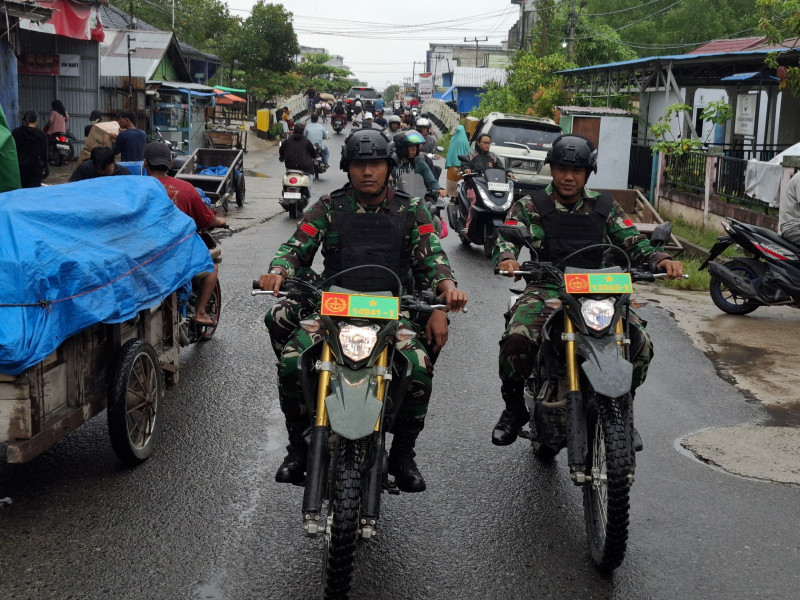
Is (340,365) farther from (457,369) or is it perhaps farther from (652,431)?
(457,369)

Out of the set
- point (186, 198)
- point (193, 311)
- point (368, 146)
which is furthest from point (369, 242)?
point (193, 311)

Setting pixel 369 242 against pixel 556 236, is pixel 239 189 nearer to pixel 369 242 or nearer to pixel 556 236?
pixel 556 236

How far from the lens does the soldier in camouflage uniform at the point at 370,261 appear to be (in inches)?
170

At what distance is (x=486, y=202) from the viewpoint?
531 inches

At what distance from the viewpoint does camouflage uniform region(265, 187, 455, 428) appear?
4.24 m

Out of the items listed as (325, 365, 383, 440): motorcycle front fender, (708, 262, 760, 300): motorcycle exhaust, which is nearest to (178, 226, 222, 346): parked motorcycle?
(325, 365, 383, 440): motorcycle front fender

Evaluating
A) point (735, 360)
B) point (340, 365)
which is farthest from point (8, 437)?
point (735, 360)

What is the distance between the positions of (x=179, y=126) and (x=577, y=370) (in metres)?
28.5

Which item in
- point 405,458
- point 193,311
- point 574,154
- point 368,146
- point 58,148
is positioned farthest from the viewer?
point 58,148

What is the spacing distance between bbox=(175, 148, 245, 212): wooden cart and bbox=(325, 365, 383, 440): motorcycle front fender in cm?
1325

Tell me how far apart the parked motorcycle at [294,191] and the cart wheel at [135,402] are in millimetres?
12451

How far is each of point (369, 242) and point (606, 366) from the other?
1.27 metres

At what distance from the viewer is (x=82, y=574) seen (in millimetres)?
4078

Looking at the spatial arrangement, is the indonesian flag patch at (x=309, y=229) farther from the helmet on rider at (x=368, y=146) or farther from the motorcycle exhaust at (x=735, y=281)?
the motorcycle exhaust at (x=735, y=281)
